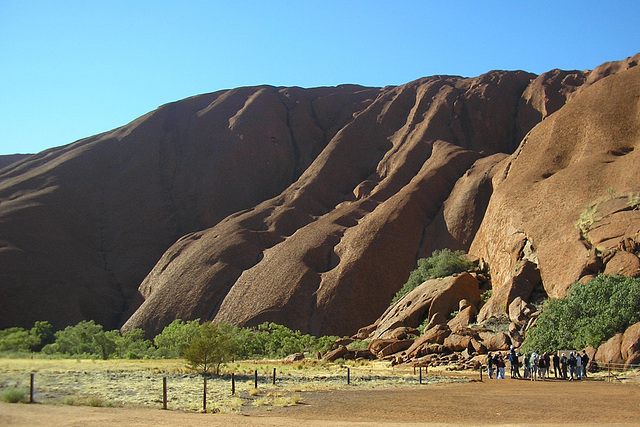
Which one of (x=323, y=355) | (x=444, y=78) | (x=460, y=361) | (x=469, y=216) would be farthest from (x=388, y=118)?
(x=460, y=361)

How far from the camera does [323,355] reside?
4400cm

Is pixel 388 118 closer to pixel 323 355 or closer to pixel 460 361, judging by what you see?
pixel 323 355

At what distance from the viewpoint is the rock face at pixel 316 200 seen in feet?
155

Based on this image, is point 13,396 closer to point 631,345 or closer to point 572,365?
point 572,365

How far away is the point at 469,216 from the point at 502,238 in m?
18.7

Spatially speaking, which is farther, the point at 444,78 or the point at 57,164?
the point at 444,78

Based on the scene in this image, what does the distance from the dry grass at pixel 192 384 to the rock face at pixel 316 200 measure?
12.2m

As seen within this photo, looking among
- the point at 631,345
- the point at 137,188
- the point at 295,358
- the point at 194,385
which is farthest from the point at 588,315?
the point at 137,188

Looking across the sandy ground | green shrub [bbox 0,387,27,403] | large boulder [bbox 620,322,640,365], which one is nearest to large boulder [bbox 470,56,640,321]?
large boulder [bbox 620,322,640,365]

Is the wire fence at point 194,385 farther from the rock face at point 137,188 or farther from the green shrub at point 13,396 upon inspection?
the rock face at point 137,188

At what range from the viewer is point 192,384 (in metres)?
27.8

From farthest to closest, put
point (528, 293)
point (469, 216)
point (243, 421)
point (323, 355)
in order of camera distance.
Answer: point (469, 216) < point (323, 355) < point (528, 293) < point (243, 421)

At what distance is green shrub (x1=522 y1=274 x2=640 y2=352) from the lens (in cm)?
2939

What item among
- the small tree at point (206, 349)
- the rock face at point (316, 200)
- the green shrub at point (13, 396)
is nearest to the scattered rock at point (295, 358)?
the small tree at point (206, 349)
